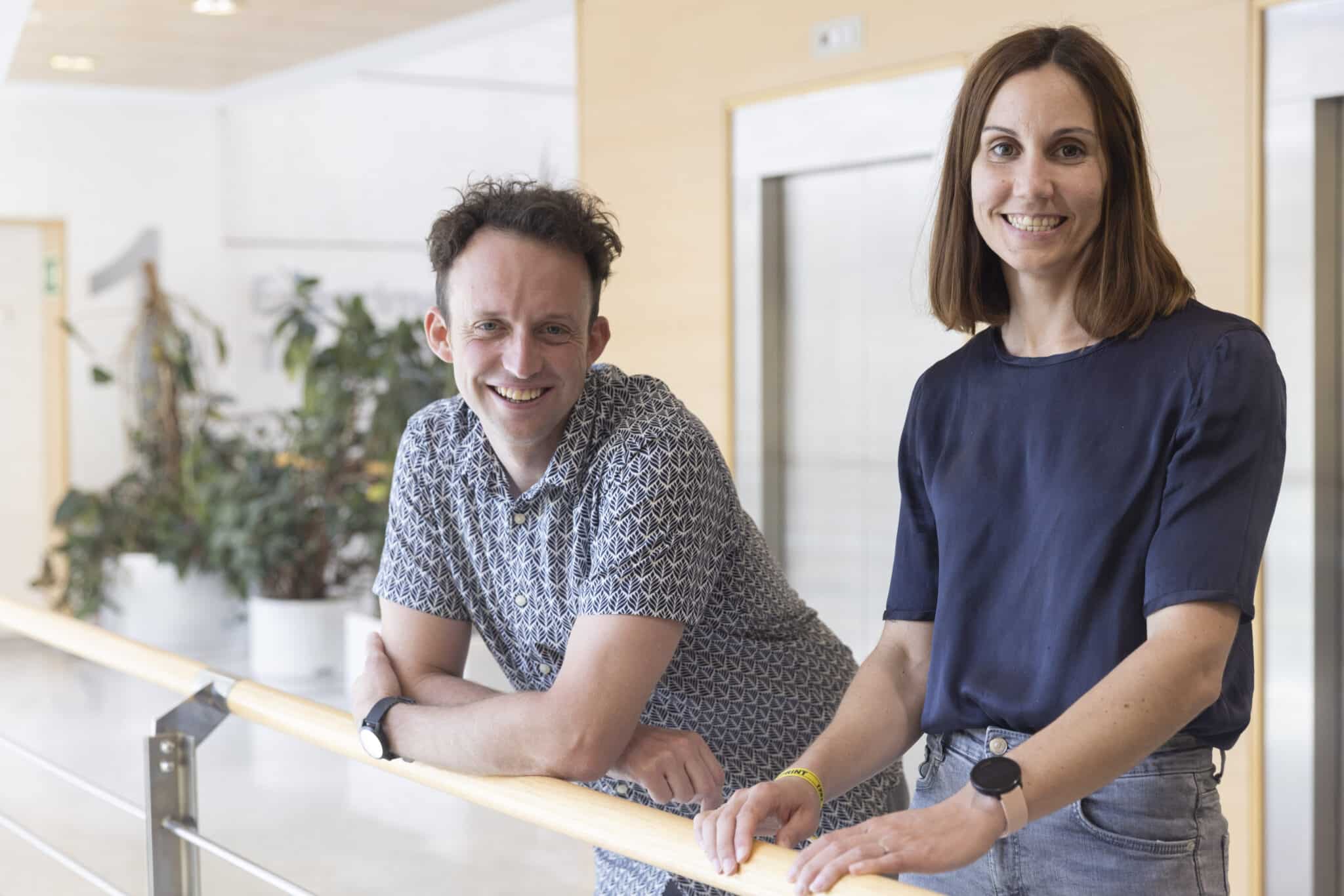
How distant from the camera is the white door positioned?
8281mm

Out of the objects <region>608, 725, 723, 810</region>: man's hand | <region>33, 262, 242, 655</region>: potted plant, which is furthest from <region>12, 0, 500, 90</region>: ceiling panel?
<region>608, 725, 723, 810</region>: man's hand

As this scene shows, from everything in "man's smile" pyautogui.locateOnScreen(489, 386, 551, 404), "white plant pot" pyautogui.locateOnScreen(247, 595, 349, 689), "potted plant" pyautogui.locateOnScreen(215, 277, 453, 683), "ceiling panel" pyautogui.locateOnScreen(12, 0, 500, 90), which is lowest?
"white plant pot" pyautogui.locateOnScreen(247, 595, 349, 689)

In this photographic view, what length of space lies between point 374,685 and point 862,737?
0.62 meters

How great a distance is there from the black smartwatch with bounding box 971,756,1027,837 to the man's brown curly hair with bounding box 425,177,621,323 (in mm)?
803

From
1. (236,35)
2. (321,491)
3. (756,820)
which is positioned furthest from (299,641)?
(756,820)

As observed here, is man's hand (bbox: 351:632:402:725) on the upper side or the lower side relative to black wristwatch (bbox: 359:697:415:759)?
upper

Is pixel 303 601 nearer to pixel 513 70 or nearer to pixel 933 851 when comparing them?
pixel 513 70

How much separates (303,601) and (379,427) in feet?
3.55

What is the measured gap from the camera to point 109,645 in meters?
2.16

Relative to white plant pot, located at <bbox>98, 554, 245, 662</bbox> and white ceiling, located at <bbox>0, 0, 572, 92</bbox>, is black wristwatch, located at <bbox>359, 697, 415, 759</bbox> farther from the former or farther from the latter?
white plant pot, located at <bbox>98, 554, 245, 662</bbox>

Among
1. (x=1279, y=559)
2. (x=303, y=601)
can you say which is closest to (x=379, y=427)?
(x=303, y=601)

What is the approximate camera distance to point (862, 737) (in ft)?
5.09

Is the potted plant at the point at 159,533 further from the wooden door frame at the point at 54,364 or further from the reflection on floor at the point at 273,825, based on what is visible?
the reflection on floor at the point at 273,825

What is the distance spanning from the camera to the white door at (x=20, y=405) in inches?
326
